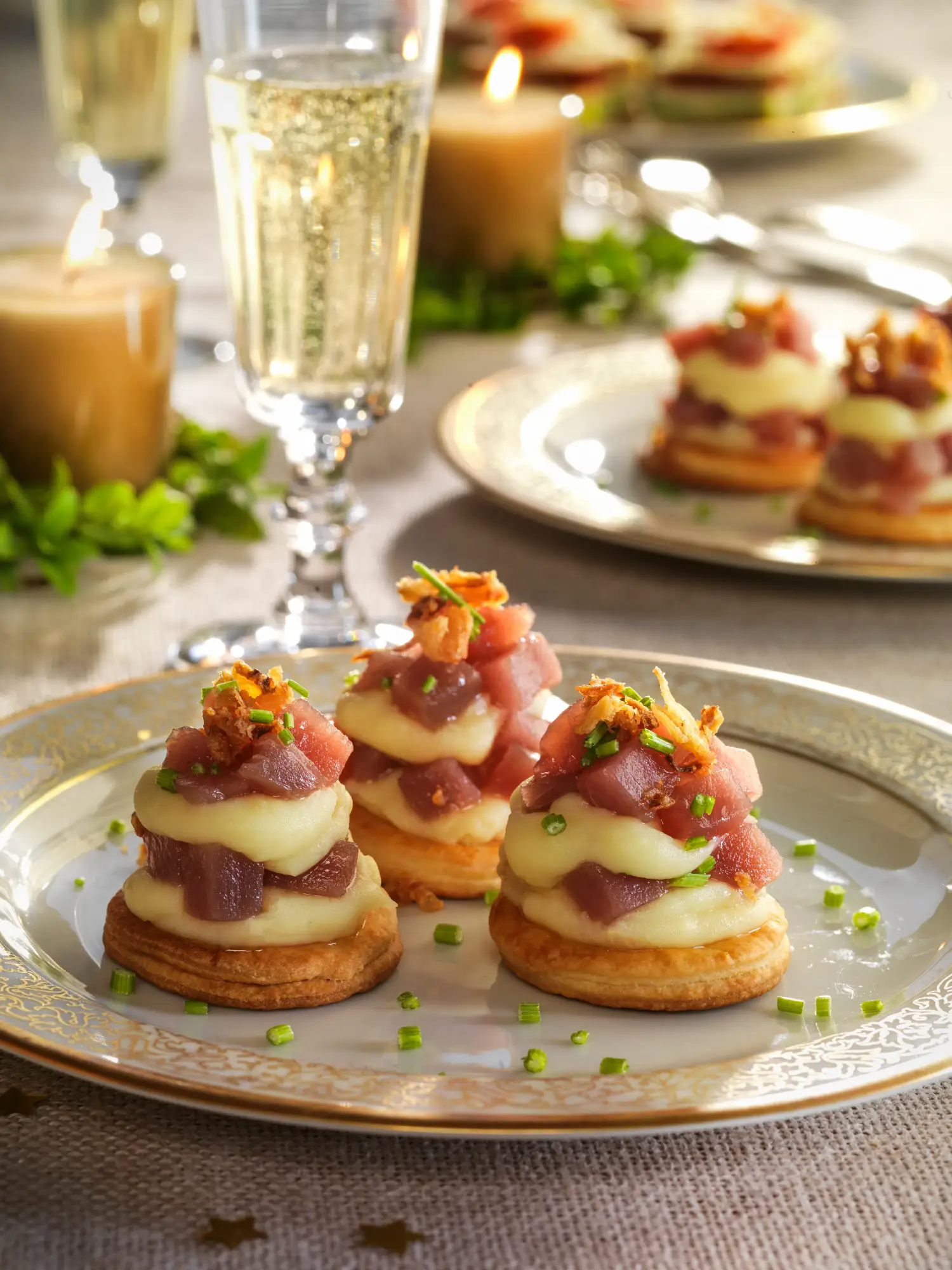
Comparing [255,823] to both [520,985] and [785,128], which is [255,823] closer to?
[520,985]

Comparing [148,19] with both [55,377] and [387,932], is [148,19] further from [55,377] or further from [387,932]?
[387,932]

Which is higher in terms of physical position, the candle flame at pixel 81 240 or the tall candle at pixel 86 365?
the candle flame at pixel 81 240

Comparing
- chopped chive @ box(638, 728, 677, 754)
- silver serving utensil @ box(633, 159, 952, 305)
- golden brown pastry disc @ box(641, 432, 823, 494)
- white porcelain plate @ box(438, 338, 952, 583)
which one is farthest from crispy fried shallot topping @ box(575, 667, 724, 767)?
silver serving utensil @ box(633, 159, 952, 305)

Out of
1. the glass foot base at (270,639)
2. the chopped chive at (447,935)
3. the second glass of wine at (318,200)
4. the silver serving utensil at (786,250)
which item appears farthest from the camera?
the silver serving utensil at (786,250)

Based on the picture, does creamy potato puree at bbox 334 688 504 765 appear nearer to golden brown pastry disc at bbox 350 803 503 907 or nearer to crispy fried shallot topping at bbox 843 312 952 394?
golden brown pastry disc at bbox 350 803 503 907

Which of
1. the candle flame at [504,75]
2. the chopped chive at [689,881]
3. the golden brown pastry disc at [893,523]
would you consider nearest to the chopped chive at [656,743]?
the chopped chive at [689,881]

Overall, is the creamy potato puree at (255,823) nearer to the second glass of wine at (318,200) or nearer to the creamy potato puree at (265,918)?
the creamy potato puree at (265,918)
